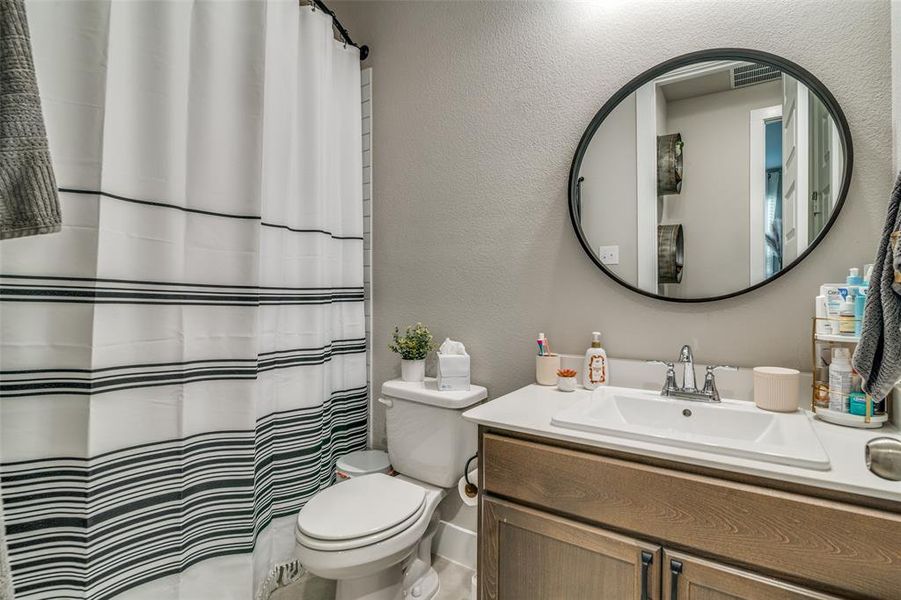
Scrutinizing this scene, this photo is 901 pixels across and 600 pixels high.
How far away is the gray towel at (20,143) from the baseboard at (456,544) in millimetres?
1624

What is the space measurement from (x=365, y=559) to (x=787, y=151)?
168 centimetres

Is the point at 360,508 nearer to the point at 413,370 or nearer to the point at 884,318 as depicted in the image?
the point at 413,370

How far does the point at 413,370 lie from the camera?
5.49 feet

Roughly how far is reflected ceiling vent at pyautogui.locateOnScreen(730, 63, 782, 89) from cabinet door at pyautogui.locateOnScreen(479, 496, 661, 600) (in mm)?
1307

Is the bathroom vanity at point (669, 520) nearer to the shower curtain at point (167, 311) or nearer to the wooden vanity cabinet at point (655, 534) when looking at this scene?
the wooden vanity cabinet at point (655, 534)

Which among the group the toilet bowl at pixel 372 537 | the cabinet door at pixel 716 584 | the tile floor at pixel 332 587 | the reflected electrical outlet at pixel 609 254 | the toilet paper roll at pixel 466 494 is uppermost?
the reflected electrical outlet at pixel 609 254

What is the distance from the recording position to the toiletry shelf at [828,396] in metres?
0.98

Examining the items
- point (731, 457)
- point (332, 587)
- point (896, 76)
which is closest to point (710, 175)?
point (896, 76)

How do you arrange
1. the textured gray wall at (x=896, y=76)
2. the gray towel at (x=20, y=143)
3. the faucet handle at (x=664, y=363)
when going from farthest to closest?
1. the faucet handle at (x=664, y=363)
2. the textured gray wall at (x=896, y=76)
3. the gray towel at (x=20, y=143)

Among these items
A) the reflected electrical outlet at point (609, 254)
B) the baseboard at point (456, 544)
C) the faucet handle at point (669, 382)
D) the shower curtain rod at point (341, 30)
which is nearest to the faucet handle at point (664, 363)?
the faucet handle at point (669, 382)

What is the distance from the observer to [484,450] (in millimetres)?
1129

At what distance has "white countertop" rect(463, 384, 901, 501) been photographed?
74cm

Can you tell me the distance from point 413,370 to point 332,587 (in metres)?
0.86

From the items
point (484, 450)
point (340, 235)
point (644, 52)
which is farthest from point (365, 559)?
point (644, 52)
